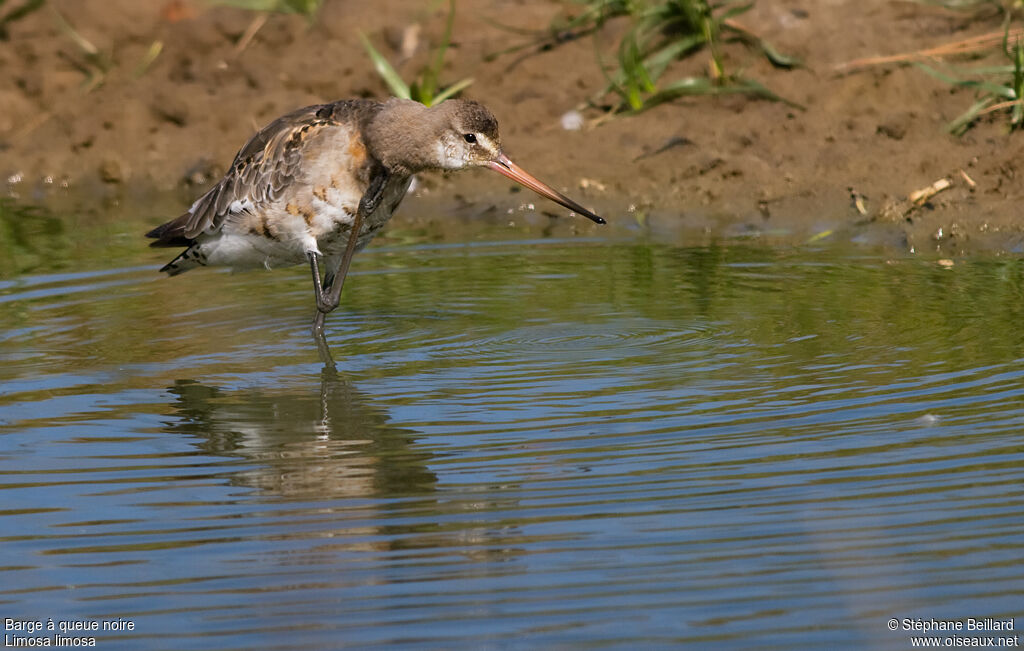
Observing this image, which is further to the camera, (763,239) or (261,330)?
(763,239)

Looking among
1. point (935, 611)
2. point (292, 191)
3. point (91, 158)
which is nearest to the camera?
point (935, 611)

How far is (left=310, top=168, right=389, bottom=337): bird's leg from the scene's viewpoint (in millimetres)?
7637

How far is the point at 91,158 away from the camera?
12406mm

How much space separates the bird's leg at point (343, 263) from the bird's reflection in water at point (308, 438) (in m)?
0.85

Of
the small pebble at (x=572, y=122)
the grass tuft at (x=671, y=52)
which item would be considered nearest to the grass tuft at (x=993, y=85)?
the grass tuft at (x=671, y=52)

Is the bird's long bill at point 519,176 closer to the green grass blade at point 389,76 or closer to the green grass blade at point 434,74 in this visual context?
the green grass blade at point 434,74

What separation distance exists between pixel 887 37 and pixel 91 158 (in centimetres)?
599

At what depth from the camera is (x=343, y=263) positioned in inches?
315

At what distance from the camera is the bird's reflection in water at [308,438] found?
5.38m

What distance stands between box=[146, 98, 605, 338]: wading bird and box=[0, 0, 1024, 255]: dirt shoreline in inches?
94.9

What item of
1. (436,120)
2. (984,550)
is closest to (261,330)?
(436,120)

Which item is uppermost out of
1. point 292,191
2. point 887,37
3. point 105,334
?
point 887,37

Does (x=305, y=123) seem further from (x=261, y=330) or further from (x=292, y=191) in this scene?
(x=261, y=330)

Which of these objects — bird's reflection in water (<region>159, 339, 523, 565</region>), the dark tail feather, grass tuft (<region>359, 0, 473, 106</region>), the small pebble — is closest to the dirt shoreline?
the small pebble
